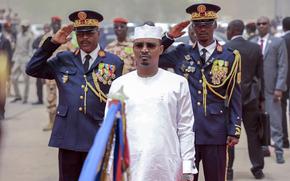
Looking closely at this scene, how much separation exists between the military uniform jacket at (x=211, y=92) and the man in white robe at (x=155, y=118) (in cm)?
116

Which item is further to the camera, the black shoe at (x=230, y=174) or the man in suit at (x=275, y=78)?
the man in suit at (x=275, y=78)

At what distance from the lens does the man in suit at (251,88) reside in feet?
29.9

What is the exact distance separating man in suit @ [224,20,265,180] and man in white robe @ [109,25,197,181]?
3726mm

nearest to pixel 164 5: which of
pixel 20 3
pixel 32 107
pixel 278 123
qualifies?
pixel 20 3

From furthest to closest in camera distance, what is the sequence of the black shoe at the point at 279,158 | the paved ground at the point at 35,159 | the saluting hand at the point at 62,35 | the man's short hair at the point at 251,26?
the man's short hair at the point at 251,26 → the black shoe at the point at 279,158 → the paved ground at the point at 35,159 → the saluting hand at the point at 62,35

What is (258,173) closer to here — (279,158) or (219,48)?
(279,158)

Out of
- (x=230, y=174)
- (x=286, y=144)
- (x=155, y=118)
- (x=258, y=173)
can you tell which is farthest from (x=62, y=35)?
(x=286, y=144)

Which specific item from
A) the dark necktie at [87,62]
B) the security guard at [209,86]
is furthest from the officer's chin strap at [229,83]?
the dark necktie at [87,62]

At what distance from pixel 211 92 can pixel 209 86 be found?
0.06m

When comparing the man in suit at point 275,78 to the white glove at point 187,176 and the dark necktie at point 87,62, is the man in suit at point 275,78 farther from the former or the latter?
the white glove at point 187,176

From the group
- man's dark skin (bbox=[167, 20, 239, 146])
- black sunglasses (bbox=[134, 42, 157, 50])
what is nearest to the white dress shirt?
black sunglasses (bbox=[134, 42, 157, 50])

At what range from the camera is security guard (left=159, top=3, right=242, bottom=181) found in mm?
6551

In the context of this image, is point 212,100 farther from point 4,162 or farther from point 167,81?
point 4,162

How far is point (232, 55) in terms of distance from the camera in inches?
265
